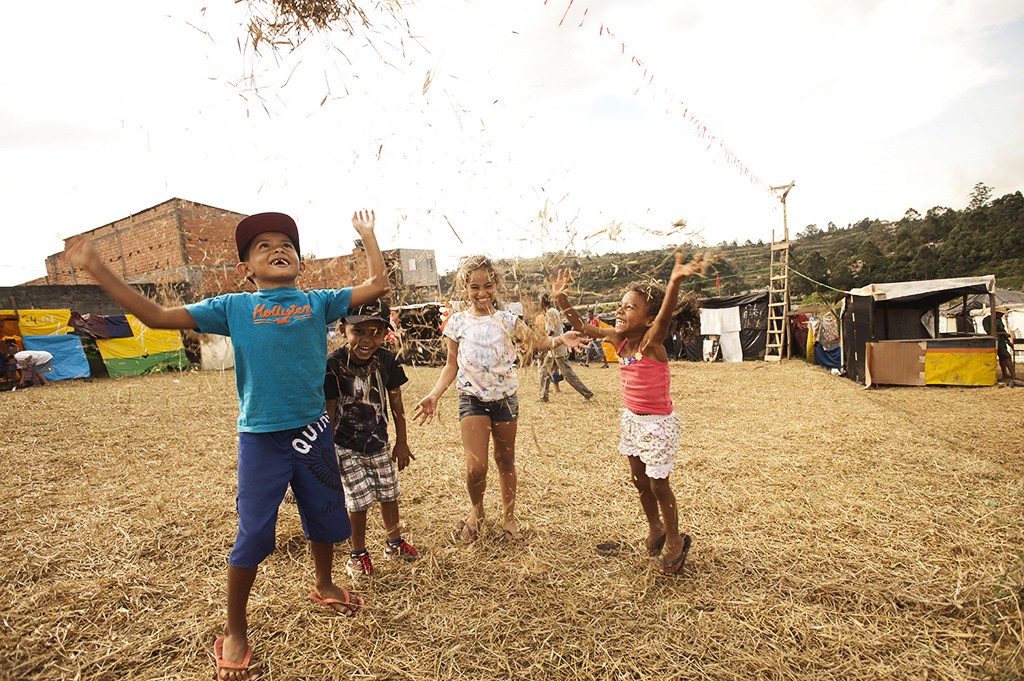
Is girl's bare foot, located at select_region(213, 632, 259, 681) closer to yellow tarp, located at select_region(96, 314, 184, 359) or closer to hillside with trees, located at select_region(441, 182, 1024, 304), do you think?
hillside with trees, located at select_region(441, 182, 1024, 304)

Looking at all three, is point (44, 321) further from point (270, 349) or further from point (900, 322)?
point (900, 322)

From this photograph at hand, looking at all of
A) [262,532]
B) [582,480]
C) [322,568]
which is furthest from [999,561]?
[262,532]

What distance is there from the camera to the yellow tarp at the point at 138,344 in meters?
15.5

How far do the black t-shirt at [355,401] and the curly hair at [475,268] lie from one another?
767mm

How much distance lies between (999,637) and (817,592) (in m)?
0.73

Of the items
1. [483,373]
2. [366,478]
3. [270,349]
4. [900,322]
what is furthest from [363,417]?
[900,322]

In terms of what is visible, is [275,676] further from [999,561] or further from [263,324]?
[999,561]

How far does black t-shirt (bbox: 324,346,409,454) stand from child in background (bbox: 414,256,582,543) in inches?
14.8

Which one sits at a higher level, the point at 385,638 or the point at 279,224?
the point at 279,224

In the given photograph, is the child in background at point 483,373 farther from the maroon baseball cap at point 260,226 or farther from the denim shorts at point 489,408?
the maroon baseball cap at point 260,226

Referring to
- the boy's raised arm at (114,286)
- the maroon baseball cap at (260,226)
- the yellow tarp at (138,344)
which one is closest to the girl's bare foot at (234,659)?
the boy's raised arm at (114,286)

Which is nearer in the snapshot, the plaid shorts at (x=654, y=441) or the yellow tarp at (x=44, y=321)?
the plaid shorts at (x=654, y=441)

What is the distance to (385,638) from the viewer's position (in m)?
2.52

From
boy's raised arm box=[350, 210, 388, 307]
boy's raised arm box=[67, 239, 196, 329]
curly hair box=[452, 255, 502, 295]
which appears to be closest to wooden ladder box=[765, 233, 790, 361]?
curly hair box=[452, 255, 502, 295]
